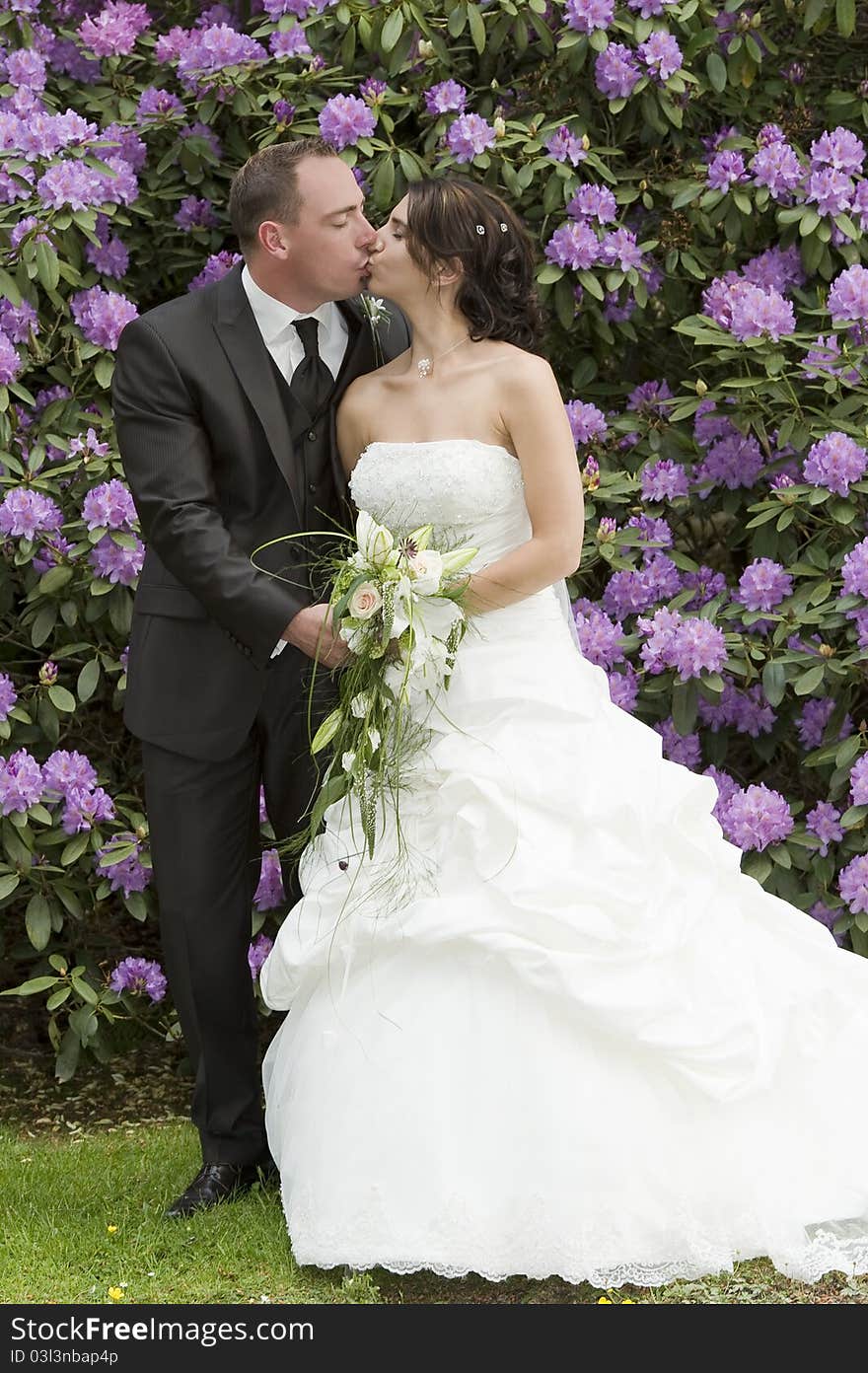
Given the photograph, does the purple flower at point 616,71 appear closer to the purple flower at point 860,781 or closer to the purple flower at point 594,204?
the purple flower at point 594,204

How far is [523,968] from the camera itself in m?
2.91

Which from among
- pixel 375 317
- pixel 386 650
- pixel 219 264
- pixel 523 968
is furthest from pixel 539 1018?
pixel 219 264

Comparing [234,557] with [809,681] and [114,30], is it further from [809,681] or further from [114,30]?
[114,30]

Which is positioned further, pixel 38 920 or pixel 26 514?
pixel 38 920

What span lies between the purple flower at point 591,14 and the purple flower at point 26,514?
175cm

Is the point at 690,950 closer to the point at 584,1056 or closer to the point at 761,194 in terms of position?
the point at 584,1056

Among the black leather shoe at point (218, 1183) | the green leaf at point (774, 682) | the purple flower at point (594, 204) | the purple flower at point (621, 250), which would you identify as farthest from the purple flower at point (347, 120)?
the black leather shoe at point (218, 1183)

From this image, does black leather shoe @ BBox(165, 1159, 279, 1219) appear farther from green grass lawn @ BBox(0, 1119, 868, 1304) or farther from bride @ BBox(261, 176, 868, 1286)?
bride @ BBox(261, 176, 868, 1286)

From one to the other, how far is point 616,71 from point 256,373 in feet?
4.72

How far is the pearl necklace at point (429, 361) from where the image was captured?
3346 millimetres

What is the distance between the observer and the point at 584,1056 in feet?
9.59

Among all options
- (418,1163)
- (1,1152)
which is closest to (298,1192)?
(418,1163)

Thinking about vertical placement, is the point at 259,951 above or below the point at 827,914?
below

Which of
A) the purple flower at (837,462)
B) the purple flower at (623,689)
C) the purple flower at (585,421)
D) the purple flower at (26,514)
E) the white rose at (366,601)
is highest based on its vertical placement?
the white rose at (366,601)
